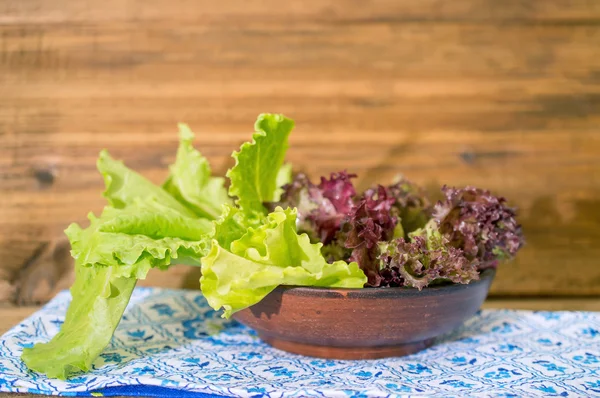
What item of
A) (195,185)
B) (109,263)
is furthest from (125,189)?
(109,263)

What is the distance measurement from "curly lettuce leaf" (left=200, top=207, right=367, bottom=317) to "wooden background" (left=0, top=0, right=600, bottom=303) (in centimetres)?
56

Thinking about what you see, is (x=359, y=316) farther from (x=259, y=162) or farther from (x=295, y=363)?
(x=259, y=162)

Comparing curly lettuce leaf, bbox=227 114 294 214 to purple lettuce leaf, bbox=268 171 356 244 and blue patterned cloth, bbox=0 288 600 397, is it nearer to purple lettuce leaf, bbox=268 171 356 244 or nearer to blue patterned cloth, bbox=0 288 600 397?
purple lettuce leaf, bbox=268 171 356 244

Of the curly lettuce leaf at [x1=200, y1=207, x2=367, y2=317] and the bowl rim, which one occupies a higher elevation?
the curly lettuce leaf at [x1=200, y1=207, x2=367, y2=317]

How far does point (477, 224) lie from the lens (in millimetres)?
982

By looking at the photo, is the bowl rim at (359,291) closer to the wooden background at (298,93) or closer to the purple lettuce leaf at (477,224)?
the purple lettuce leaf at (477,224)

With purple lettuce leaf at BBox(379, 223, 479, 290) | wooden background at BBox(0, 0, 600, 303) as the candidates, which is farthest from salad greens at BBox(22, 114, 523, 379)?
wooden background at BBox(0, 0, 600, 303)

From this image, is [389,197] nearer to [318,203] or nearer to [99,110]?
[318,203]

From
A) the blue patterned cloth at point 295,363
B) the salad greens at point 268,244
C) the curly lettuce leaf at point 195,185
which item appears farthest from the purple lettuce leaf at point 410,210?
the curly lettuce leaf at point 195,185

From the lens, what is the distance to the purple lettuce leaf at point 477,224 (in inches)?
38.5

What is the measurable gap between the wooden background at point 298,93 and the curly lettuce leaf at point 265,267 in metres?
0.56

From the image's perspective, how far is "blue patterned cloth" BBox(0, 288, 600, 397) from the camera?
0.85 metres

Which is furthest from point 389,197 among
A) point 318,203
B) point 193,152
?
point 193,152

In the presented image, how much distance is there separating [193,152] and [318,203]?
0.97 ft
